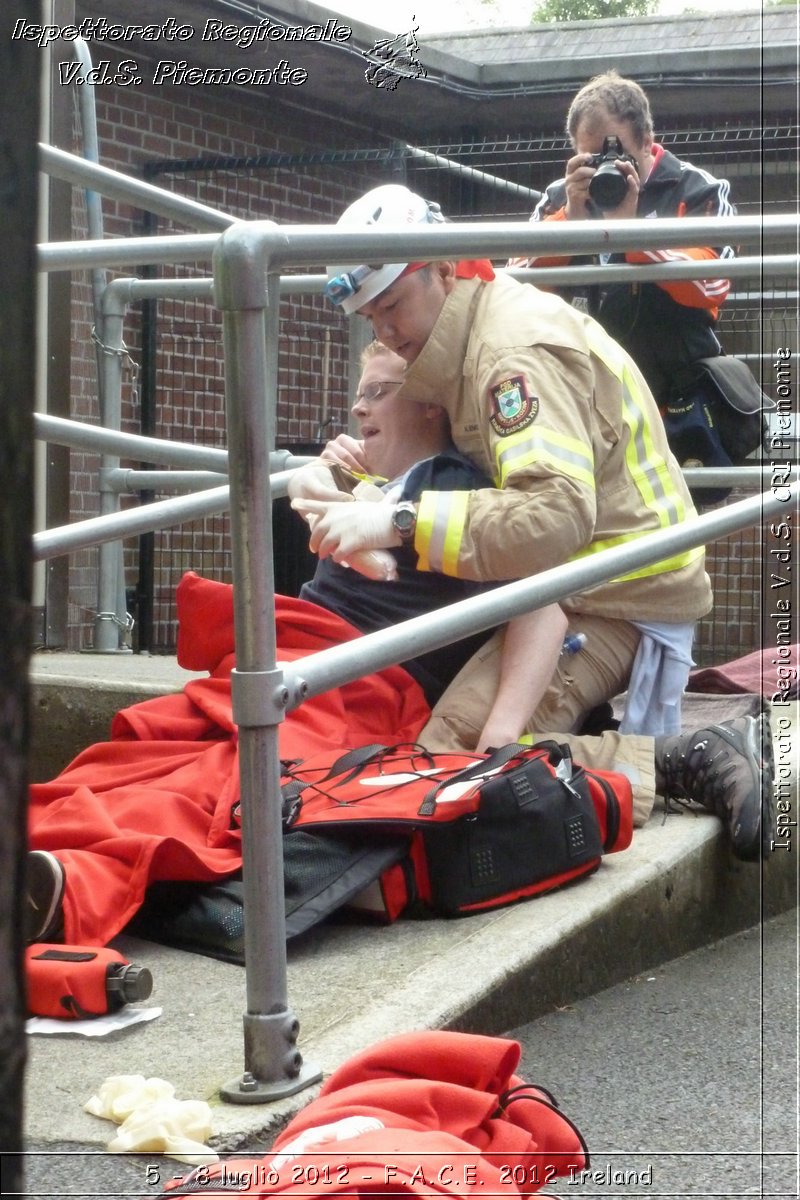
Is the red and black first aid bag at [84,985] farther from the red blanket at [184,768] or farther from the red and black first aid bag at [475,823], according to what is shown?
the red and black first aid bag at [475,823]

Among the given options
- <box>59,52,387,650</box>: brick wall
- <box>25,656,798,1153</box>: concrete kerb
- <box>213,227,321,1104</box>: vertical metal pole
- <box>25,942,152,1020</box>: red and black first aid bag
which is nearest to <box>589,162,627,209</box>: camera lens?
<box>25,656,798,1153</box>: concrete kerb

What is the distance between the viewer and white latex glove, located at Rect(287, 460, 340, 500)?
276 centimetres

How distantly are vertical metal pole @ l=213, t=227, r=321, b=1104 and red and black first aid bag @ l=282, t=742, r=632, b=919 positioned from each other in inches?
14.7

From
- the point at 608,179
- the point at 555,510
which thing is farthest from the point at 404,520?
the point at 608,179

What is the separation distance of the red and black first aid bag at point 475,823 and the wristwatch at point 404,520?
45 centimetres

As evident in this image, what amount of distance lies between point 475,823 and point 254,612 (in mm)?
577

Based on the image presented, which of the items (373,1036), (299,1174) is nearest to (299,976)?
(373,1036)

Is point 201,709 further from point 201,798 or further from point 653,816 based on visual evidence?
point 653,816

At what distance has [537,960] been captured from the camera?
2002mm

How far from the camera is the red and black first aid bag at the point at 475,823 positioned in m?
2.11

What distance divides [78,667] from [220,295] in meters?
2.31

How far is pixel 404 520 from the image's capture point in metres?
2.52

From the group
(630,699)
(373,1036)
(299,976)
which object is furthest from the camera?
(630,699)

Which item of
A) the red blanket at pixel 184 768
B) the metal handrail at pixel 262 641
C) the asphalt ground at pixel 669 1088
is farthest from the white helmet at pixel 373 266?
the asphalt ground at pixel 669 1088
